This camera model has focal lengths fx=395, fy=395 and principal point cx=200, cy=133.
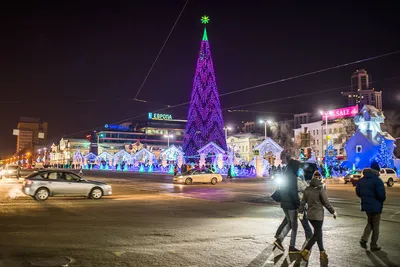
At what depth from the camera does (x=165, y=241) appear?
858cm

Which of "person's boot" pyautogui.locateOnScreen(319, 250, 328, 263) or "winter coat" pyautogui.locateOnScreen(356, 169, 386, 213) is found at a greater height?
"winter coat" pyautogui.locateOnScreen(356, 169, 386, 213)

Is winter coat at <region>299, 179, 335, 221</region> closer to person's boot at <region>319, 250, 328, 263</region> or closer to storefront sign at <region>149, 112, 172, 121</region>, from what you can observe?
person's boot at <region>319, 250, 328, 263</region>

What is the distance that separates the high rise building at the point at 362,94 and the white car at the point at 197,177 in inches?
3182

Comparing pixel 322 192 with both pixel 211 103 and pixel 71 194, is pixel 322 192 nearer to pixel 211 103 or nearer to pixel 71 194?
pixel 71 194

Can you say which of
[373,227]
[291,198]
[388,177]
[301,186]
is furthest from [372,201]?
[388,177]

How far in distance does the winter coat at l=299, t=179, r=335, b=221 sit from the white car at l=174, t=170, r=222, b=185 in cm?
2597

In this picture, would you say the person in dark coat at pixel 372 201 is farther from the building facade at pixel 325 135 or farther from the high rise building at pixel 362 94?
the high rise building at pixel 362 94

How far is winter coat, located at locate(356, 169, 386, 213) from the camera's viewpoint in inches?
318

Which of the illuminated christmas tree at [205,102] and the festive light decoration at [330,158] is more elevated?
the illuminated christmas tree at [205,102]

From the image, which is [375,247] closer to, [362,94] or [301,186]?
[301,186]

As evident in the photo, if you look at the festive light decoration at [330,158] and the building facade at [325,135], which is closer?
the festive light decoration at [330,158]

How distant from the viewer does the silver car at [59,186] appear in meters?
18.4

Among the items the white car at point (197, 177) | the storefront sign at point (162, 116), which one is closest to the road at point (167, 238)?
the white car at point (197, 177)

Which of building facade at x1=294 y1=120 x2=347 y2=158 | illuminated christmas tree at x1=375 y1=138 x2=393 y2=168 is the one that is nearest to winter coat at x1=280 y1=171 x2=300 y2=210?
illuminated christmas tree at x1=375 y1=138 x2=393 y2=168
